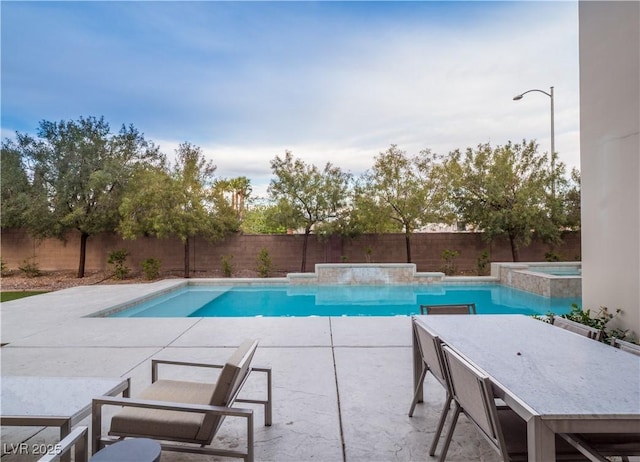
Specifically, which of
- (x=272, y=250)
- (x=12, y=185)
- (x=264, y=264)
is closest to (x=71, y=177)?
(x=12, y=185)

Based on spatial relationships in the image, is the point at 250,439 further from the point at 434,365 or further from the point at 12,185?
the point at 12,185

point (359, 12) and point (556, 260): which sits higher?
point (359, 12)

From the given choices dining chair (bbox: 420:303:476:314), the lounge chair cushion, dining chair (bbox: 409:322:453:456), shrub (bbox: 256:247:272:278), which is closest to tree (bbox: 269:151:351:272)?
shrub (bbox: 256:247:272:278)

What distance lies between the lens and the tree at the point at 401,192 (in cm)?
1341

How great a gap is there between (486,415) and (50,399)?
8.08 feet

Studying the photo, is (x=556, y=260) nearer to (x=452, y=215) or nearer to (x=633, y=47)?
(x=452, y=215)

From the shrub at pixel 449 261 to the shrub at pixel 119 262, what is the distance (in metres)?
12.2

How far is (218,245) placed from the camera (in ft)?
47.0

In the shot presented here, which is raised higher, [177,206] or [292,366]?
[177,206]

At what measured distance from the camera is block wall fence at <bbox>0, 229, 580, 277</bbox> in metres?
13.8

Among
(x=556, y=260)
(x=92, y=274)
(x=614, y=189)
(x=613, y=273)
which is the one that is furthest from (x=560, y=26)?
(x=92, y=274)

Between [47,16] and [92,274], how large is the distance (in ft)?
30.3

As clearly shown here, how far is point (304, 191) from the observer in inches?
509

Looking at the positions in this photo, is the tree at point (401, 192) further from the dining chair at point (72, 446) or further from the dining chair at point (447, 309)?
the dining chair at point (72, 446)
